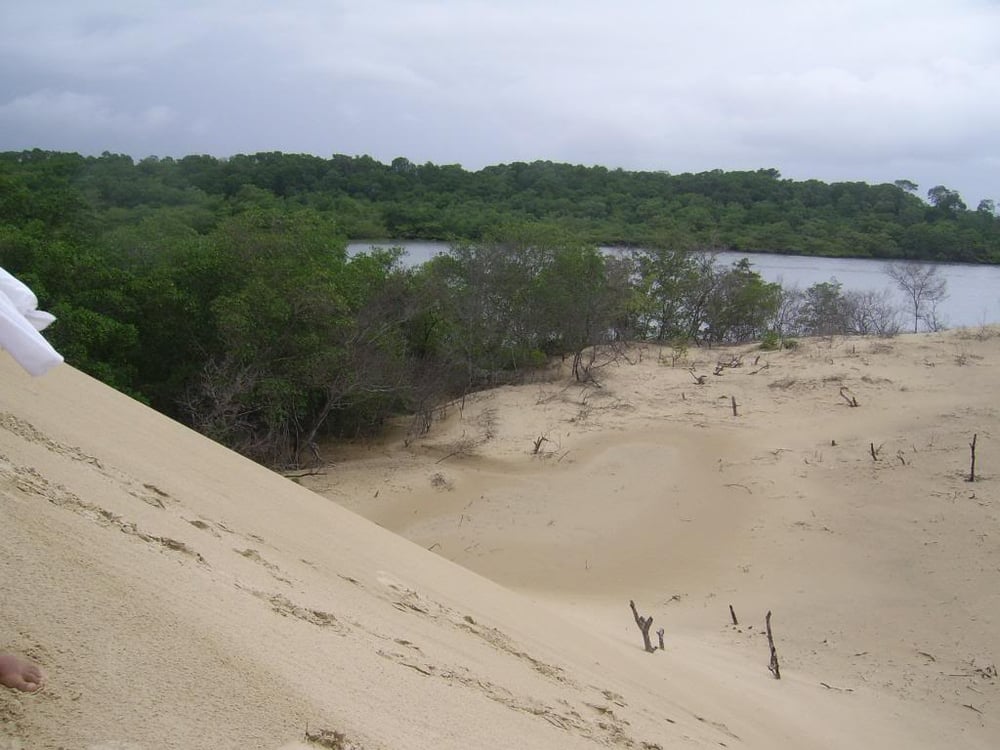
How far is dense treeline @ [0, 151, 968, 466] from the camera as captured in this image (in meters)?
13.6

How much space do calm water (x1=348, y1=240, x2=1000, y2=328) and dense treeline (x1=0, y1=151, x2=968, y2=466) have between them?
2.45 meters

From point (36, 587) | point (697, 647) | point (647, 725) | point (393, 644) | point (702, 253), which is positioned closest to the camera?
point (36, 587)

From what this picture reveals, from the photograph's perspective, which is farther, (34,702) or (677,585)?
(677,585)

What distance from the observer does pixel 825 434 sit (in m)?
14.8

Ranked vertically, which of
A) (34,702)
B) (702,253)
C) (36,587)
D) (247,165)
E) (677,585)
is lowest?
(677,585)

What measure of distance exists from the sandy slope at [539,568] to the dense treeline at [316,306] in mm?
1423

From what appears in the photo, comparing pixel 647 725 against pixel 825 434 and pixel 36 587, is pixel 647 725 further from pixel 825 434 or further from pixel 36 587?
pixel 825 434

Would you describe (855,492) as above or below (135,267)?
below

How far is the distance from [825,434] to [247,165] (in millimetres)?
35523

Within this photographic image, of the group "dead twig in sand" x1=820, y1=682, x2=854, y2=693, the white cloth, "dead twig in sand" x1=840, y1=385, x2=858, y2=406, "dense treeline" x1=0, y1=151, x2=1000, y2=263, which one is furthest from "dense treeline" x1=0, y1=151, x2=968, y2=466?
the white cloth

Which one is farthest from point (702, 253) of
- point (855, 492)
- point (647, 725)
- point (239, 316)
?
point (647, 725)

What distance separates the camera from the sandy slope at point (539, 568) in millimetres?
2736

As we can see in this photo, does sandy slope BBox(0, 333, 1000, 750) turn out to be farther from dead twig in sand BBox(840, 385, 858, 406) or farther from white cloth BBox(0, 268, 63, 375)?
white cloth BBox(0, 268, 63, 375)

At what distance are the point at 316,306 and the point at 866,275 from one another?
81.7 ft
